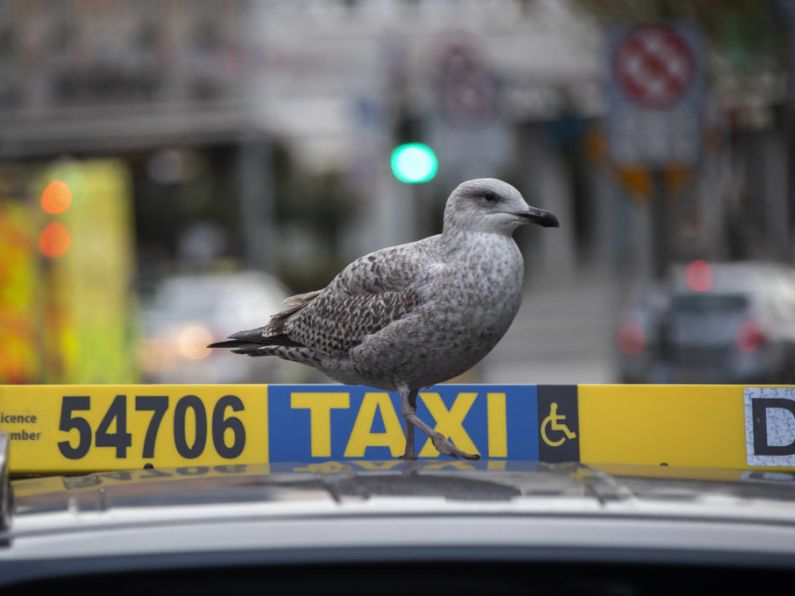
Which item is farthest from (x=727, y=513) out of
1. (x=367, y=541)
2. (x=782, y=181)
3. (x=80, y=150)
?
(x=80, y=150)

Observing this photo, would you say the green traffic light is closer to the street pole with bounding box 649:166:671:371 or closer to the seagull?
the street pole with bounding box 649:166:671:371

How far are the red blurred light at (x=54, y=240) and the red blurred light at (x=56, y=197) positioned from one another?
0.49 feet

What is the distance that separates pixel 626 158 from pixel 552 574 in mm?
Answer: 10764

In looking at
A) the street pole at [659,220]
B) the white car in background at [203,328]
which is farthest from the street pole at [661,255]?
A: the white car in background at [203,328]

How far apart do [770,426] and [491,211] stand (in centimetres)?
66

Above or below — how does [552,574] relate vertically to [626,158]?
below

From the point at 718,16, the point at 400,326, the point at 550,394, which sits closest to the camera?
the point at 400,326

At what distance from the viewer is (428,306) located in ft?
9.95

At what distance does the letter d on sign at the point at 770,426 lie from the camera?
311 cm

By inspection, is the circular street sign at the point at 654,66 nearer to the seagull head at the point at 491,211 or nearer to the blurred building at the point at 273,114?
the seagull head at the point at 491,211

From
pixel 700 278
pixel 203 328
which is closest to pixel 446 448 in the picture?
pixel 700 278

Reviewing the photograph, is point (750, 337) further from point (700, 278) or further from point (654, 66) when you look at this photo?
point (654, 66)

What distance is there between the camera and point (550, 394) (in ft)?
10.8

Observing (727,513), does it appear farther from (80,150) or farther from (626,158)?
(80,150)
